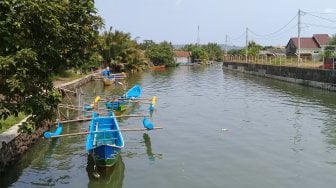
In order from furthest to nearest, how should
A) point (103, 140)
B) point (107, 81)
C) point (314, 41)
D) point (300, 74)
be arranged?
point (314, 41), point (300, 74), point (107, 81), point (103, 140)

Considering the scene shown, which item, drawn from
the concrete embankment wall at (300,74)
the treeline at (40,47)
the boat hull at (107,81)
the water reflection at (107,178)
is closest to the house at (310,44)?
the concrete embankment wall at (300,74)

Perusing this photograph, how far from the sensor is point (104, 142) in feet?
44.3

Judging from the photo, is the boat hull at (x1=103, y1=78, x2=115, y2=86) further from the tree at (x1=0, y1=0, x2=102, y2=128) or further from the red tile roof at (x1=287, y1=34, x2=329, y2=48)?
the red tile roof at (x1=287, y1=34, x2=329, y2=48)

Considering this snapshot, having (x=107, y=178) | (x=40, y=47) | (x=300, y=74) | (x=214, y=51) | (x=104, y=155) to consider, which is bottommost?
(x=107, y=178)

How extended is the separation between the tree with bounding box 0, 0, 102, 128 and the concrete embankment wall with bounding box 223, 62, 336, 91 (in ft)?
103

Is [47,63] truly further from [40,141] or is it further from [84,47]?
[40,141]

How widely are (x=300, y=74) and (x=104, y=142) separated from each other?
3452cm

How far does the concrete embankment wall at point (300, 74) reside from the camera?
36.9m

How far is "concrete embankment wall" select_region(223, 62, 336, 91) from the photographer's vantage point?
36938 millimetres

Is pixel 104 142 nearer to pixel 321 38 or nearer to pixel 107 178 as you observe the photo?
pixel 107 178

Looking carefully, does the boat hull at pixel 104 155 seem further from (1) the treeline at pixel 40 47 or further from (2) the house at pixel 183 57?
(2) the house at pixel 183 57

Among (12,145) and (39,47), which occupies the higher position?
(39,47)

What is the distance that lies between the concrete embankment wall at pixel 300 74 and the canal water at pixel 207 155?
13328 mm

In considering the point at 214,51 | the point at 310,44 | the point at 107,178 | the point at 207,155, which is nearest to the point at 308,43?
the point at 310,44
